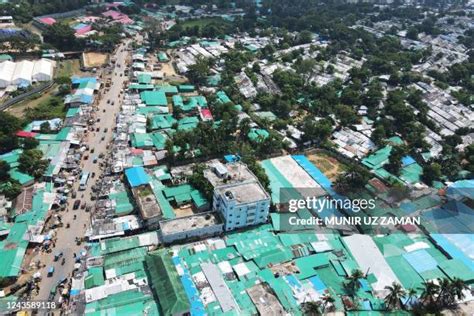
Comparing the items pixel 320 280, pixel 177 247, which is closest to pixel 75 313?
pixel 177 247

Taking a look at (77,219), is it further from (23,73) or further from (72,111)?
(23,73)

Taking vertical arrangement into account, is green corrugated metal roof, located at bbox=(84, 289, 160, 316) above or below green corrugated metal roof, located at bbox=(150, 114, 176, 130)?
below

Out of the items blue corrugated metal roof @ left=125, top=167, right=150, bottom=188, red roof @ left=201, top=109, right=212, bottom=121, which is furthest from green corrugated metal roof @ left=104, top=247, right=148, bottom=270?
red roof @ left=201, top=109, right=212, bottom=121

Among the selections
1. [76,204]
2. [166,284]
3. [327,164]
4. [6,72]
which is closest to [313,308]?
[166,284]

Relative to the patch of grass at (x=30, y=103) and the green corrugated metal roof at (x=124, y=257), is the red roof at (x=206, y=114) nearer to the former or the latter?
the patch of grass at (x=30, y=103)

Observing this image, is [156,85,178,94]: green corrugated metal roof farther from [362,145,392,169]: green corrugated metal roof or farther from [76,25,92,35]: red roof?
[362,145,392,169]: green corrugated metal roof

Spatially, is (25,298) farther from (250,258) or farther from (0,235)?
(250,258)
